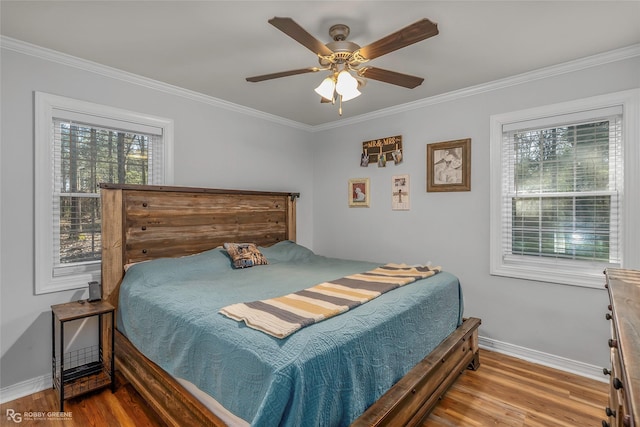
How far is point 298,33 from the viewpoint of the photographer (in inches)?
64.1

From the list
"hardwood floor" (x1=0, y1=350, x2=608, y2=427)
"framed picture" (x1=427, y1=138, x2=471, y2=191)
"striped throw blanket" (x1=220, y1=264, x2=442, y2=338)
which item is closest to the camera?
"striped throw blanket" (x1=220, y1=264, x2=442, y2=338)

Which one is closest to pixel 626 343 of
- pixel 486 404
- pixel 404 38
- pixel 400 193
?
pixel 404 38

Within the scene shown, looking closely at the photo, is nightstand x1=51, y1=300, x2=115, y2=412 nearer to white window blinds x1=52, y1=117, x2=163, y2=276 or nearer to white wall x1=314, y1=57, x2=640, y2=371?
white window blinds x1=52, y1=117, x2=163, y2=276

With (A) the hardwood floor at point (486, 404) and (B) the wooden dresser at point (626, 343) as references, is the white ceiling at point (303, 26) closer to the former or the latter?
(B) the wooden dresser at point (626, 343)

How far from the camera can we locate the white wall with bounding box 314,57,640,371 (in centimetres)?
258

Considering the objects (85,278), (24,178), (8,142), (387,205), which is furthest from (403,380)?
(8,142)

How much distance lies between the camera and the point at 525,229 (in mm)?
2953

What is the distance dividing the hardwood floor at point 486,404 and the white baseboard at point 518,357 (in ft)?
0.21

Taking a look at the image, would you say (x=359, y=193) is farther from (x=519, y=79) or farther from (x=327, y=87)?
(x=327, y=87)

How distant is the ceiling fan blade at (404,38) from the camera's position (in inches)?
60.1

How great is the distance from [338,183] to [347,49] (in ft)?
8.13

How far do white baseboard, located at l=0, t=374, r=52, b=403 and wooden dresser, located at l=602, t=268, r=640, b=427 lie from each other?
3.32 metres

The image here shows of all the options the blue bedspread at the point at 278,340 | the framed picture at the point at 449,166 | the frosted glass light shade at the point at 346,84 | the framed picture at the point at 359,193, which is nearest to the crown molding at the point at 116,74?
the framed picture at the point at 359,193

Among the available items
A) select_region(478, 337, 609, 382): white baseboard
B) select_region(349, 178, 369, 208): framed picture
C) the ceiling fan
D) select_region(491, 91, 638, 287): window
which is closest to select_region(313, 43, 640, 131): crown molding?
select_region(491, 91, 638, 287): window
